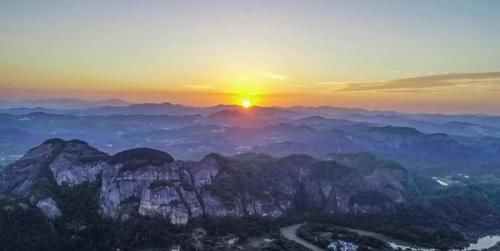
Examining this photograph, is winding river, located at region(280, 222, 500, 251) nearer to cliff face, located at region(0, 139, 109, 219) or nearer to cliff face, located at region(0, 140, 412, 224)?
cliff face, located at region(0, 140, 412, 224)

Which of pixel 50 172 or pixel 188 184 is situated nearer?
pixel 50 172

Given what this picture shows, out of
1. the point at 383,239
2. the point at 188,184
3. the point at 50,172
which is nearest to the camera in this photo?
the point at 383,239

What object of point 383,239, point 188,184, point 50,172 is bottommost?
point 383,239

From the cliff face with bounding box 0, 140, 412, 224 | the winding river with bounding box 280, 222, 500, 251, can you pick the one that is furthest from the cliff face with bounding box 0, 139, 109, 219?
the winding river with bounding box 280, 222, 500, 251

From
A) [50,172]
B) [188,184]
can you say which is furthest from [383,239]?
[50,172]

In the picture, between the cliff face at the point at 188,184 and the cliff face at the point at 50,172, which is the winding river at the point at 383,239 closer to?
the cliff face at the point at 188,184

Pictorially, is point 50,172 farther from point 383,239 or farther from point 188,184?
point 383,239

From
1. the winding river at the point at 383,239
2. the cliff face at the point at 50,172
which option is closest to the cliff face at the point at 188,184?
the cliff face at the point at 50,172

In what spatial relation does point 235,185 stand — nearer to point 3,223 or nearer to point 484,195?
point 3,223
